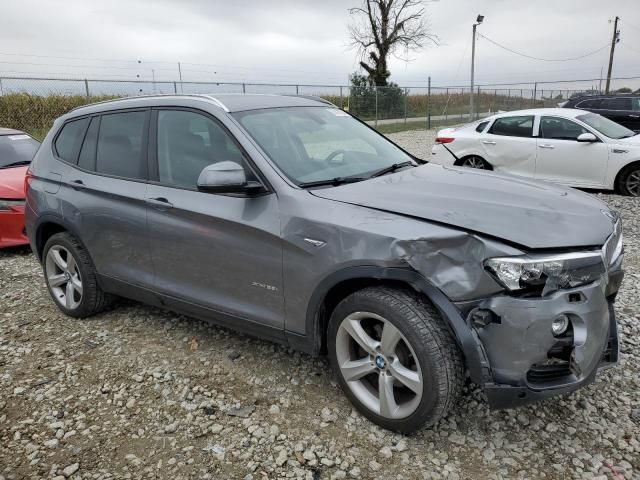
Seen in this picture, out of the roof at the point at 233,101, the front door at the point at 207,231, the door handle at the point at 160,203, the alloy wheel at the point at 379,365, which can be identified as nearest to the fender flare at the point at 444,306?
Result: the alloy wheel at the point at 379,365

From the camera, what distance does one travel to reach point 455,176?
10.6 ft

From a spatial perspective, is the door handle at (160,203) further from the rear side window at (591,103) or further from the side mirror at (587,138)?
the rear side window at (591,103)

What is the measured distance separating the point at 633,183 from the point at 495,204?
6.88 metres

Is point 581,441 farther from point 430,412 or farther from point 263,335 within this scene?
point 263,335

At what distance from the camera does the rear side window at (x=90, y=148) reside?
3891 millimetres

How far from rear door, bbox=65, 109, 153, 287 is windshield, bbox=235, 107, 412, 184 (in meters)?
0.93

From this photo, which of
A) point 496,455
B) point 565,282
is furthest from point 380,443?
point 565,282

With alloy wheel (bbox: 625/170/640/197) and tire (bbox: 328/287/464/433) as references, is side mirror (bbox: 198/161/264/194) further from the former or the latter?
alloy wheel (bbox: 625/170/640/197)

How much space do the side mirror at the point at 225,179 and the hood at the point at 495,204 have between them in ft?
1.33

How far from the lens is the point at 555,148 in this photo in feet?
27.7

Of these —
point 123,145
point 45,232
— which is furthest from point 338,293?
point 45,232

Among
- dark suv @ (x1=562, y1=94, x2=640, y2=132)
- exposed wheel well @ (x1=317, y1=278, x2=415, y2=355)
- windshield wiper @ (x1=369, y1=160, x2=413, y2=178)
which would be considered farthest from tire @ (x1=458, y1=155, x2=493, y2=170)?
exposed wheel well @ (x1=317, y1=278, x2=415, y2=355)

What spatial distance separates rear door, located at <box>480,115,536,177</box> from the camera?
8727mm

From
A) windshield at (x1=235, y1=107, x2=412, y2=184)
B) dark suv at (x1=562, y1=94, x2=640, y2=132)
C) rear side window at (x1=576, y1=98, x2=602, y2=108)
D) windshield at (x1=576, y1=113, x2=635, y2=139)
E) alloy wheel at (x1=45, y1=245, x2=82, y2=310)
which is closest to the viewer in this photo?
windshield at (x1=235, y1=107, x2=412, y2=184)
